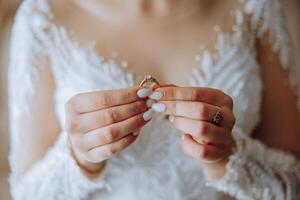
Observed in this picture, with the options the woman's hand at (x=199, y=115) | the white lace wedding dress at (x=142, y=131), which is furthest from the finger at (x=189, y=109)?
the white lace wedding dress at (x=142, y=131)

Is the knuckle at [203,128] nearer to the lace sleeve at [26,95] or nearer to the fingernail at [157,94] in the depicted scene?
the fingernail at [157,94]

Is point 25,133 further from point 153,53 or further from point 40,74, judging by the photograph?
point 153,53

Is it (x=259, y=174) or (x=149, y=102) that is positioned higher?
(x=149, y=102)

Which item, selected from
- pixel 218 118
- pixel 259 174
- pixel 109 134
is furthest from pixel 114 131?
pixel 259 174

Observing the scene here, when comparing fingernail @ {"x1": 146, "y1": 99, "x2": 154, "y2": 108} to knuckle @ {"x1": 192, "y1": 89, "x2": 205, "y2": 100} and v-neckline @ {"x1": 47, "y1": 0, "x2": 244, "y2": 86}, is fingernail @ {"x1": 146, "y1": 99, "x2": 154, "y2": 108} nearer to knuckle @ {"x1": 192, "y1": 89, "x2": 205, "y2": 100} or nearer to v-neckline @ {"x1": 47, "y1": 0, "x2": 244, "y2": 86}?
knuckle @ {"x1": 192, "y1": 89, "x2": 205, "y2": 100}

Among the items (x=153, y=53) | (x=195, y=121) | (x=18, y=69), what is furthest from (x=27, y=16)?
(x=195, y=121)

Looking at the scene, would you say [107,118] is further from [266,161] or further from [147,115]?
[266,161]

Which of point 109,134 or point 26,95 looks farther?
point 26,95
